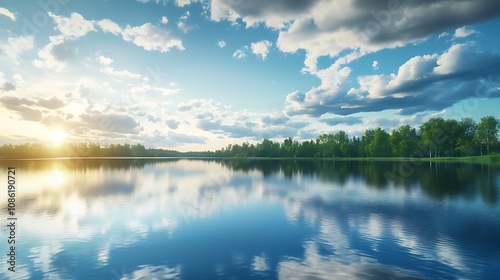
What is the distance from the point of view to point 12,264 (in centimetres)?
1816

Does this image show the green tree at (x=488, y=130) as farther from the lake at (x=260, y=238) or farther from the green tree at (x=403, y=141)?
the lake at (x=260, y=238)

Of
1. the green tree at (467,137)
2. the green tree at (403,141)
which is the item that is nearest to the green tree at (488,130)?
the green tree at (467,137)

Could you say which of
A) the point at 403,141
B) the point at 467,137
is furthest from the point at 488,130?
the point at 403,141

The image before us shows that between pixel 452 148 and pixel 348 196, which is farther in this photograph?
pixel 452 148

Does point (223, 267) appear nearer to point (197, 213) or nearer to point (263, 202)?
point (197, 213)

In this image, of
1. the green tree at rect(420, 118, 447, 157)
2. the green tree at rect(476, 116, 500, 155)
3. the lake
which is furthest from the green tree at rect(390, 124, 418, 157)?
the lake

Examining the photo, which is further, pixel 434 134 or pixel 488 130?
pixel 434 134

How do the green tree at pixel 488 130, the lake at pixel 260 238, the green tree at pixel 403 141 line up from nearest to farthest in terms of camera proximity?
the lake at pixel 260 238 < the green tree at pixel 488 130 < the green tree at pixel 403 141

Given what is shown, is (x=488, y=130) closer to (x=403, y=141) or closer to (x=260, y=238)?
(x=403, y=141)

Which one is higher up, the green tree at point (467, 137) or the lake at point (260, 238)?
the green tree at point (467, 137)

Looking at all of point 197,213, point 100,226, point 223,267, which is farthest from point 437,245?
point 100,226

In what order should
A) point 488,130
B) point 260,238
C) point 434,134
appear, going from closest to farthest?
point 260,238 < point 488,130 < point 434,134

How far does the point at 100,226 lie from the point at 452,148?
206 m

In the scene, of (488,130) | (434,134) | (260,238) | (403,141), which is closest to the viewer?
(260,238)
